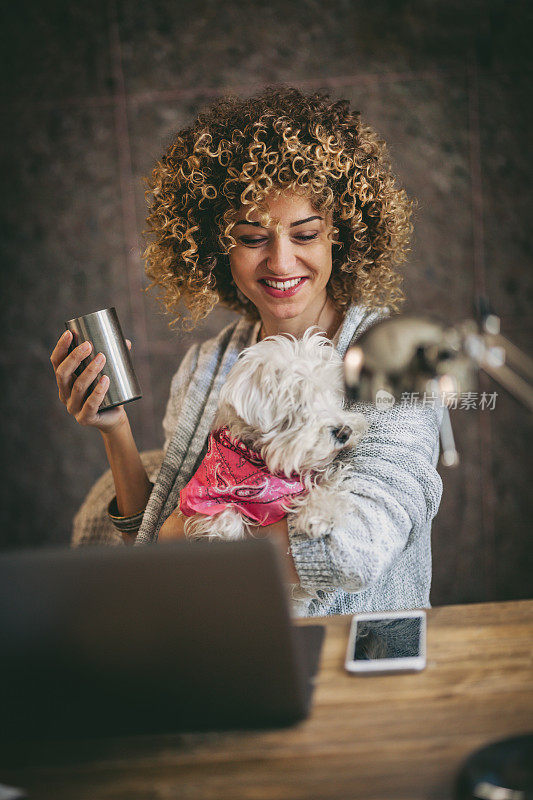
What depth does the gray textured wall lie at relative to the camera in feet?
9.29

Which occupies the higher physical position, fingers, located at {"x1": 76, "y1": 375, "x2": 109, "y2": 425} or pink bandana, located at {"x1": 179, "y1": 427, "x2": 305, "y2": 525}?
→ fingers, located at {"x1": 76, "y1": 375, "x2": 109, "y2": 425}

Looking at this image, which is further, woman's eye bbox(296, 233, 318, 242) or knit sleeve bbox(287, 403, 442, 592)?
woman's eye bbox(296, 233, 318, 242)

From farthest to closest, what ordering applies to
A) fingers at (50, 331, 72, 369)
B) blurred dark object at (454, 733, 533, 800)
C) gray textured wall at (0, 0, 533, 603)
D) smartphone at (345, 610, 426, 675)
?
1. gray textured wall at (0, 0, 533, 603)
2. fingers at (50, 331, 72, 369)
3. smartphone at (345, 610, 426, 675)
4. blurred dark object at (454, 733, 533, 800)

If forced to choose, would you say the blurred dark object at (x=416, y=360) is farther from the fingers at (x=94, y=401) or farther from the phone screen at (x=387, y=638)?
the fingers at (x=94, y=401)

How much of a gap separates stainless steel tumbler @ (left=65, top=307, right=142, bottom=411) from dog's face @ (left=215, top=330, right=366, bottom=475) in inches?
8.9

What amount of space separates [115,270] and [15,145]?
0.64m

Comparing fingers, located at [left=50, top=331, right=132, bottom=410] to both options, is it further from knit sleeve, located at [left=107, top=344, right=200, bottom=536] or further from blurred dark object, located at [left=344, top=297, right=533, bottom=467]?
blurred dark object, located at [left=344, top=297, right=533, bottom=467]

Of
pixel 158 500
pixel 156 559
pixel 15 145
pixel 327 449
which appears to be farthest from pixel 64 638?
pixel 15 145

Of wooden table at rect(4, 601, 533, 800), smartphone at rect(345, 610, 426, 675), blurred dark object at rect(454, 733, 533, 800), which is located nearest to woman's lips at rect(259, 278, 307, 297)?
smartphone at rect(345, 610, 426, 675)

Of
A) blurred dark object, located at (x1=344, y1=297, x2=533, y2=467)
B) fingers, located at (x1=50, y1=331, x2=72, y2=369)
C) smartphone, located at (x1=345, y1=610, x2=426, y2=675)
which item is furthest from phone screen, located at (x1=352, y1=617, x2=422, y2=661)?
fingers, located at (x1=50, y1=331, x2=72, y2=369)

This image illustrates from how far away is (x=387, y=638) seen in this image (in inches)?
41.8

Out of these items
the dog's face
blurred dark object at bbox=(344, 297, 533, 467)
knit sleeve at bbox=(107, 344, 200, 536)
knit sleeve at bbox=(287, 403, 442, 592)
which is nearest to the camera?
blurred dark object at bbox=(344, 297, 533, 467)

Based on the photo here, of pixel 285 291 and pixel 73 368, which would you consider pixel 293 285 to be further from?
pixel 73 368

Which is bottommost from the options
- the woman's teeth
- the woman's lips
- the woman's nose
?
the woman's lips
